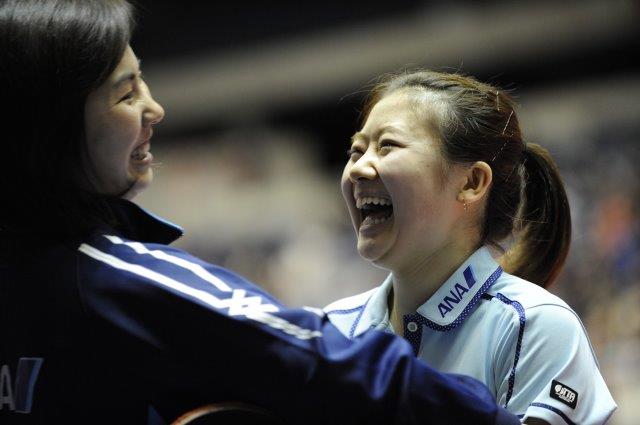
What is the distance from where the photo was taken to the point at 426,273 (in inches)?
77.3

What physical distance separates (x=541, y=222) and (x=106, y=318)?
3.44 ft

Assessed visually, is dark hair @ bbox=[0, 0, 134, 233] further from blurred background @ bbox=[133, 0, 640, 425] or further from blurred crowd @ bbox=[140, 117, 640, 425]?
blurred background @ bbox=[133, 0, 640, 425]

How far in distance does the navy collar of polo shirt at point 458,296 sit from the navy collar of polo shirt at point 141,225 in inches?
20.6

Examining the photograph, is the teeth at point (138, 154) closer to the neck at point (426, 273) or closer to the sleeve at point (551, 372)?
the neck at point (426, 273)

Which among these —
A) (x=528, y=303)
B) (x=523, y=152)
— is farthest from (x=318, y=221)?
(x=528, y=303)

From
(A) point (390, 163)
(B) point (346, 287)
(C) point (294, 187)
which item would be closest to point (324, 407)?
(A) point (390, 163)

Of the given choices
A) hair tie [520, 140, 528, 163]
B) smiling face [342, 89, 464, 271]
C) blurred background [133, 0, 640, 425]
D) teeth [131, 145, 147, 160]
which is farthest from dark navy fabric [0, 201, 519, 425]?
blurred background [133, 0, 640, 425]

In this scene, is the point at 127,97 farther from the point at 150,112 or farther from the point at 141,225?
the point at 141,225

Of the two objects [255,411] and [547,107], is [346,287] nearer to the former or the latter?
[547,107]

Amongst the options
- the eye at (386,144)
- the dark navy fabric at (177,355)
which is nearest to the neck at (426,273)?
the eye at (386,144)

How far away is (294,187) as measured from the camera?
12367 millimetres

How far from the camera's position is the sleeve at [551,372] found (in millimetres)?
1646

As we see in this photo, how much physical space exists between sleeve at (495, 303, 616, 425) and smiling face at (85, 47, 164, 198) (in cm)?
76

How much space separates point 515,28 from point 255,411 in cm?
990
